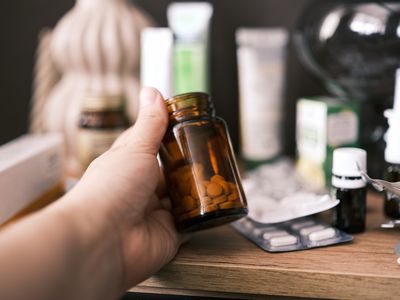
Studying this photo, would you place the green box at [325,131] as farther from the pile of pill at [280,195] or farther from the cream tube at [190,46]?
the cream tube at [190,46]

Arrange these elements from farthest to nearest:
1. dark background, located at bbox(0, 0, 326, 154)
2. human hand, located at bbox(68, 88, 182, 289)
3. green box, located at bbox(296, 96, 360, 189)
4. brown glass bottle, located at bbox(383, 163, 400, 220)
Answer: dark background, located at bbox(0, 0, 326, 154) → green box, located at bbox(296, 96, 360, 189) → brown glass bottle, located at bbox(383, 163, 400, 220) → human hand, located at bbox(68, 88, 182, 289)

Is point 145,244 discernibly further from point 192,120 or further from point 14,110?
point 14,110

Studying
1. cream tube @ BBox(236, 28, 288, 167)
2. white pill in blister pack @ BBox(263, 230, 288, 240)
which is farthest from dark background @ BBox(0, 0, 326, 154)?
white pill in blister pack @ BBox(263, 230, 288, 240)

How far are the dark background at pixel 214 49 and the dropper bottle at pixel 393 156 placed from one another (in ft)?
0.97

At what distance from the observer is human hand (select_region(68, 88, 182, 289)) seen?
14.8 inches

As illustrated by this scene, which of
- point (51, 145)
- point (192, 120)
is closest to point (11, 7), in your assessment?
point (51, 145)

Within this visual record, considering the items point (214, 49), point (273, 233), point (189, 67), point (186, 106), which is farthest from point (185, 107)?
point (214, 49)

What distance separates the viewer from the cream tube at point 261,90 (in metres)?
0.68

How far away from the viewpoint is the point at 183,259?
0.43 metres

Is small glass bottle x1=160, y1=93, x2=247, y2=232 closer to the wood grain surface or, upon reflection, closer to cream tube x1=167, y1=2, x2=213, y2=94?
the wood grain surface

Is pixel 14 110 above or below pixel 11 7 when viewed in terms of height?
below

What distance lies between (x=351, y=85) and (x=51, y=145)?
1.14ft

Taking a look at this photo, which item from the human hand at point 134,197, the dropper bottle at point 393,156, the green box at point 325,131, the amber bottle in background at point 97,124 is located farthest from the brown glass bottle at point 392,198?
the amber bottle in background at point 97,124

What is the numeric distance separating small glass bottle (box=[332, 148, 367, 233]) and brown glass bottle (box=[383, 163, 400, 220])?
0.03 metres
